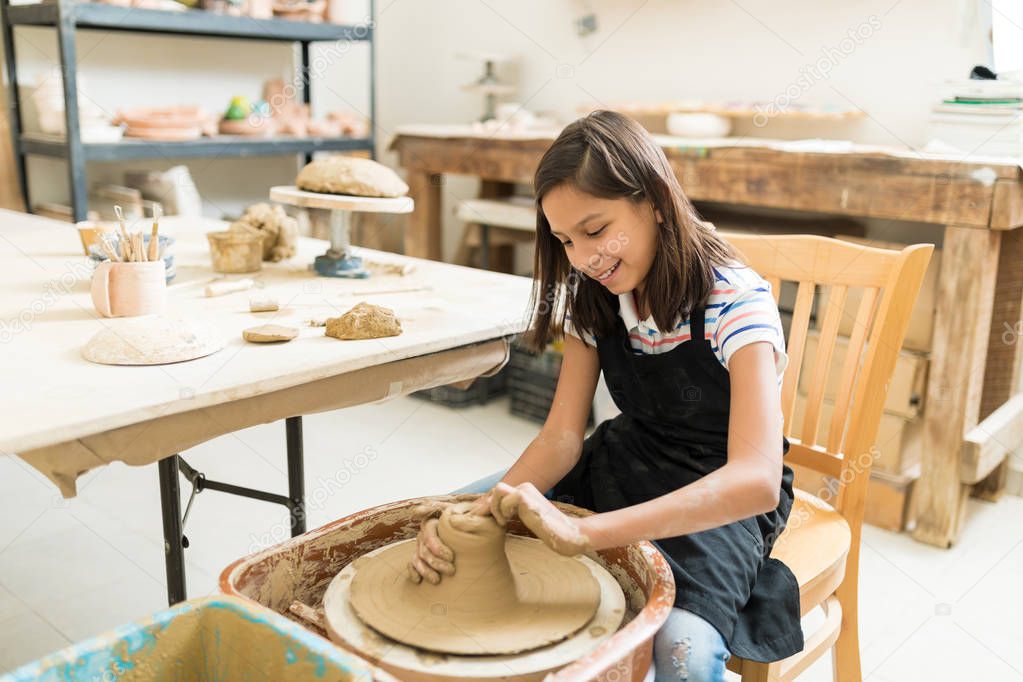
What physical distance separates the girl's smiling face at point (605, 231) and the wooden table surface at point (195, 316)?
0.35 meters

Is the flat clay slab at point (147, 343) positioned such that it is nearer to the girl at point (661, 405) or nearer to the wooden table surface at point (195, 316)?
the wooden table surface at point (195, 316)

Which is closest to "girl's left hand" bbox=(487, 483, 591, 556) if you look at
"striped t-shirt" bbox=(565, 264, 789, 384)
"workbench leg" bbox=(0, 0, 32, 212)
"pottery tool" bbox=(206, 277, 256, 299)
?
"striped t-shirt" bbox=(565, 264, 789, 384)

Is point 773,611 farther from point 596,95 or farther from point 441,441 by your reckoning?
point 596,95

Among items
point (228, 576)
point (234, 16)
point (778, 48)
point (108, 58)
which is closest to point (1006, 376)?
point (778, 48)

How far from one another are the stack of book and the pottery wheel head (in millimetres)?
2025

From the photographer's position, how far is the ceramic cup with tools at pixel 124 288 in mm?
1531

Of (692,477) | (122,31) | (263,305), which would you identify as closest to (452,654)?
(692,477)

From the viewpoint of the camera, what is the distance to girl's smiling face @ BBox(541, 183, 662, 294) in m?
1.24

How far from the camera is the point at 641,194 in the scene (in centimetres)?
125

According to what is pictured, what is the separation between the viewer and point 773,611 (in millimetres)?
1193

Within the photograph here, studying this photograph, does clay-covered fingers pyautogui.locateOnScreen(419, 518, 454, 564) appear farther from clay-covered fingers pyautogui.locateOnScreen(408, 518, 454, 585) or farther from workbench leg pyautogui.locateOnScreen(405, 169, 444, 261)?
workbench leg pyautogui.locateOnScreen(405, 169, 444, 261)

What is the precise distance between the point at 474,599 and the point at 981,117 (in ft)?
7.30

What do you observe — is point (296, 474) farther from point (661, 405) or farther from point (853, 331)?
point (853, 331)

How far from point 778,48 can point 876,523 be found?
172 cm
